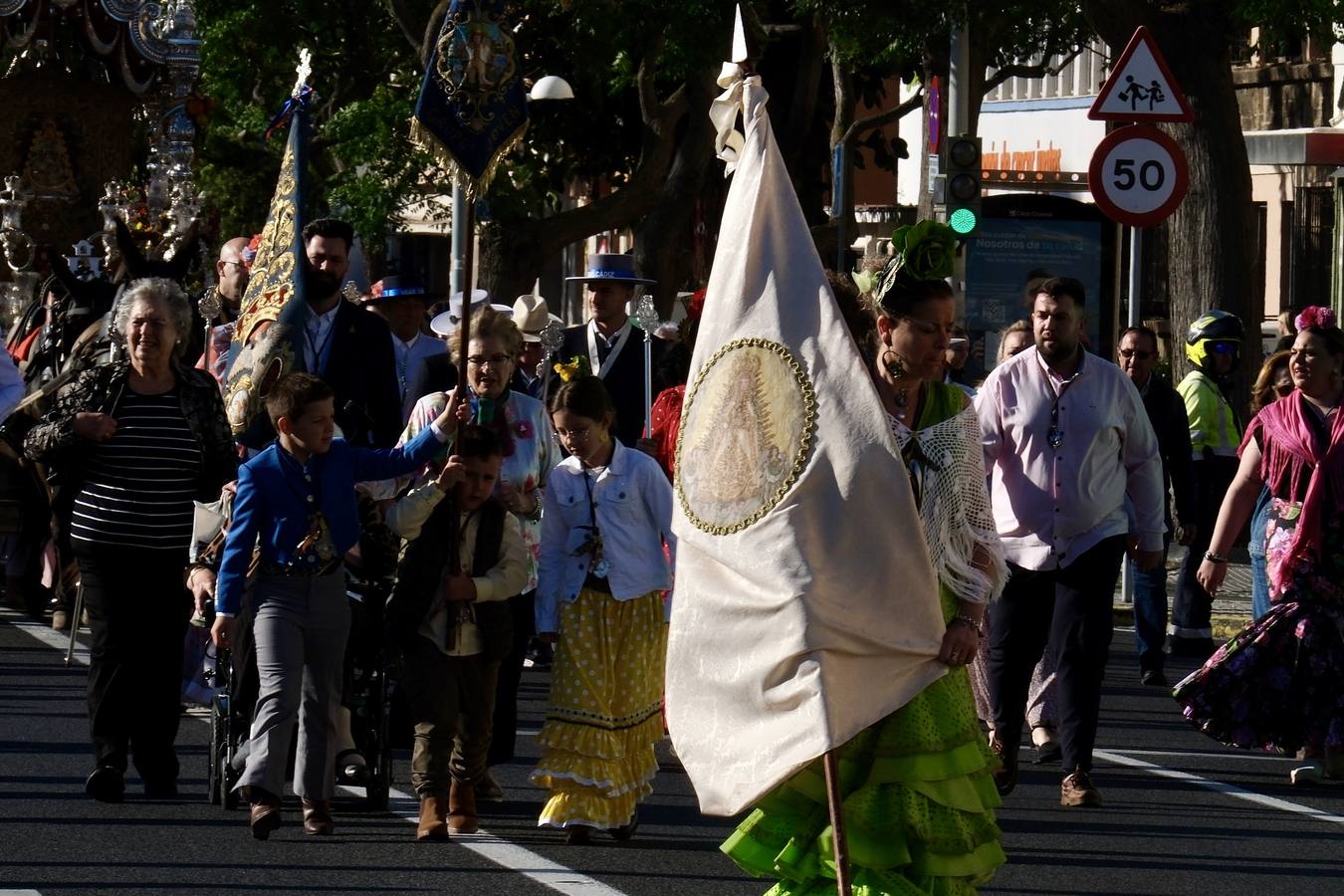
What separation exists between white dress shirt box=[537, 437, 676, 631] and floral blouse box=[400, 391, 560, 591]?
321mm

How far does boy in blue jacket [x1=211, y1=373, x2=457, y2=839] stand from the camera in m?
8.77

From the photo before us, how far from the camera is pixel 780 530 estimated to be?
236 inches

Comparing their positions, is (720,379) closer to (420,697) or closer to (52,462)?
(420,697)

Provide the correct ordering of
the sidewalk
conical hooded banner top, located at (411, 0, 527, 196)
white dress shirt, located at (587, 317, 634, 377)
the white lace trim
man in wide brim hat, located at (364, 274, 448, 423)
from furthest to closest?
the sidewalk, man in wide brim hat, located at (364, 274, 448, 423), white dress shirt, located at (587, 317, 634, 377), conical hooded banner top, located at (411, 0, 527, 196), the white lace trim

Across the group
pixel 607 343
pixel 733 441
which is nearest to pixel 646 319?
pixel 607 343

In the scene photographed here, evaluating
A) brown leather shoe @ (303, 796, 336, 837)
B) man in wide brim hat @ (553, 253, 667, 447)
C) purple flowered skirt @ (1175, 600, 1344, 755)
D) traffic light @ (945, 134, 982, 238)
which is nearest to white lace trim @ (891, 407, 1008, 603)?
brown leather shoe @ (303, 796, 336, 837)

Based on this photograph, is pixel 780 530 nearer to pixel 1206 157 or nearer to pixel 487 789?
pixel 487 789

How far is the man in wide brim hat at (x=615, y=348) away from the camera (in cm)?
1272

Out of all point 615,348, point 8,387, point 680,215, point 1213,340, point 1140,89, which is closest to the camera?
point 8,387

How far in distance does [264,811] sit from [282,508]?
3.18ft

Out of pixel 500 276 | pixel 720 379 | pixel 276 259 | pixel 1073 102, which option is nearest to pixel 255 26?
pixel 500 276

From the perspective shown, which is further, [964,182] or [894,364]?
[964,182]

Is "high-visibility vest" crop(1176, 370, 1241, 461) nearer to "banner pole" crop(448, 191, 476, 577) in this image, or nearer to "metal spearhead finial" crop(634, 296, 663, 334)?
"metal spearhead finial" crop(634, 296, 663, 334)

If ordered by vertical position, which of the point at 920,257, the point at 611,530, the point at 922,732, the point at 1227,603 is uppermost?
the point at 920,257
